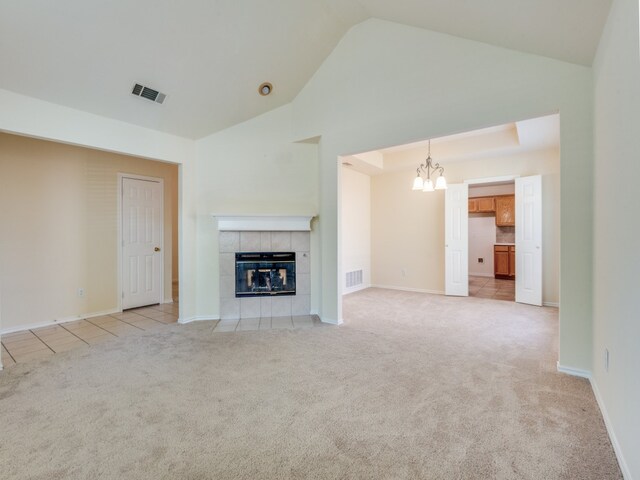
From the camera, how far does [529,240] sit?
5031 millimetres

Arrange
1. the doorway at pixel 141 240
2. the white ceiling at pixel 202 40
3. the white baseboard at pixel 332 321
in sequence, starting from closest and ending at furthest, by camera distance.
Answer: the white ceiling at pixel 202 40 → the white baseboard at pixel 332 321 → the doorway at pixel 141 240

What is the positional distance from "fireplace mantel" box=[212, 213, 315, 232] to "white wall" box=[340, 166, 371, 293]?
1894mm

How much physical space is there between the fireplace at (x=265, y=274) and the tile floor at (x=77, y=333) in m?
1.13

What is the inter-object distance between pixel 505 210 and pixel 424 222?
3.02 meters

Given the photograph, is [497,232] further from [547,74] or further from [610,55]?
[610,55]

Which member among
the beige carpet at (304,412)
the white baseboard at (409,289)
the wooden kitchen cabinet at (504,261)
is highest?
the wooden kitchen cabinet at (504,261)

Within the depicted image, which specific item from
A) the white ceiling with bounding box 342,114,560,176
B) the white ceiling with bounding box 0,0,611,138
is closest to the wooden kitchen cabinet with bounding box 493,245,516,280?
the white ceiling with bounding box 342,114,560,176

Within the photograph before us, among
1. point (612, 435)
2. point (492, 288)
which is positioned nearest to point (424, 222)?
point (492, 288)

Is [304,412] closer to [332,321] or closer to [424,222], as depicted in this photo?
[332,321]

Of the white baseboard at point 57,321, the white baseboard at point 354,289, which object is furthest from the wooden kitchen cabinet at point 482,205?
the white baseboard at point 57,321

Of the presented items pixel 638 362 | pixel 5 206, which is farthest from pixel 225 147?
pixel 638 362

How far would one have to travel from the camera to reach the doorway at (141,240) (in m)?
4.75

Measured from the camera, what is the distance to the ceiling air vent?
305 centimetres

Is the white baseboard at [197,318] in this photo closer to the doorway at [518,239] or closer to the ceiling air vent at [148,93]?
the ceiling air vent at [148,93]
